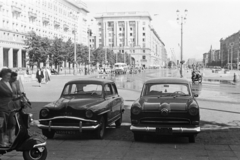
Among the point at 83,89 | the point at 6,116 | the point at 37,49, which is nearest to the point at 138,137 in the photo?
the point at 83,89

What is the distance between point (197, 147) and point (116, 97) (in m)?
3.39

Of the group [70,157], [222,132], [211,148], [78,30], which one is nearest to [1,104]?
[70,157]

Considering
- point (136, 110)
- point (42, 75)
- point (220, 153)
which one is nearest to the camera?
point (220, 153)

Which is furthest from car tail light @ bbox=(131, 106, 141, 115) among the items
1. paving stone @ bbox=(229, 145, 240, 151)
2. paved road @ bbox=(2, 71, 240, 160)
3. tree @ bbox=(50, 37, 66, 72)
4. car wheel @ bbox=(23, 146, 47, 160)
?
tree @ bbox=(50, 37, 66, 72)

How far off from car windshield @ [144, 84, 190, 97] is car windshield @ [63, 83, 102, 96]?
1405mm

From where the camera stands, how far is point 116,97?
10219 mm

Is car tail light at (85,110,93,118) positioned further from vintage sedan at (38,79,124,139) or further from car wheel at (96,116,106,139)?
car wheel at (96,116,106,139)

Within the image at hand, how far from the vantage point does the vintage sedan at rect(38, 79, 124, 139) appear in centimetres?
797

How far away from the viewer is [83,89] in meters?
9.48

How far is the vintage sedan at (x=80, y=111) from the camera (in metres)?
7.97

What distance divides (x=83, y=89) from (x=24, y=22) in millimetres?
73667

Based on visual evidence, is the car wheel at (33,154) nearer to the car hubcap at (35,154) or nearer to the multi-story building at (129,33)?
the car hubcap at (35,154)

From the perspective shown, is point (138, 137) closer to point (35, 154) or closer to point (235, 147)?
point (235, 147)

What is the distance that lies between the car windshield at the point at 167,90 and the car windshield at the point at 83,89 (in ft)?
4.61
